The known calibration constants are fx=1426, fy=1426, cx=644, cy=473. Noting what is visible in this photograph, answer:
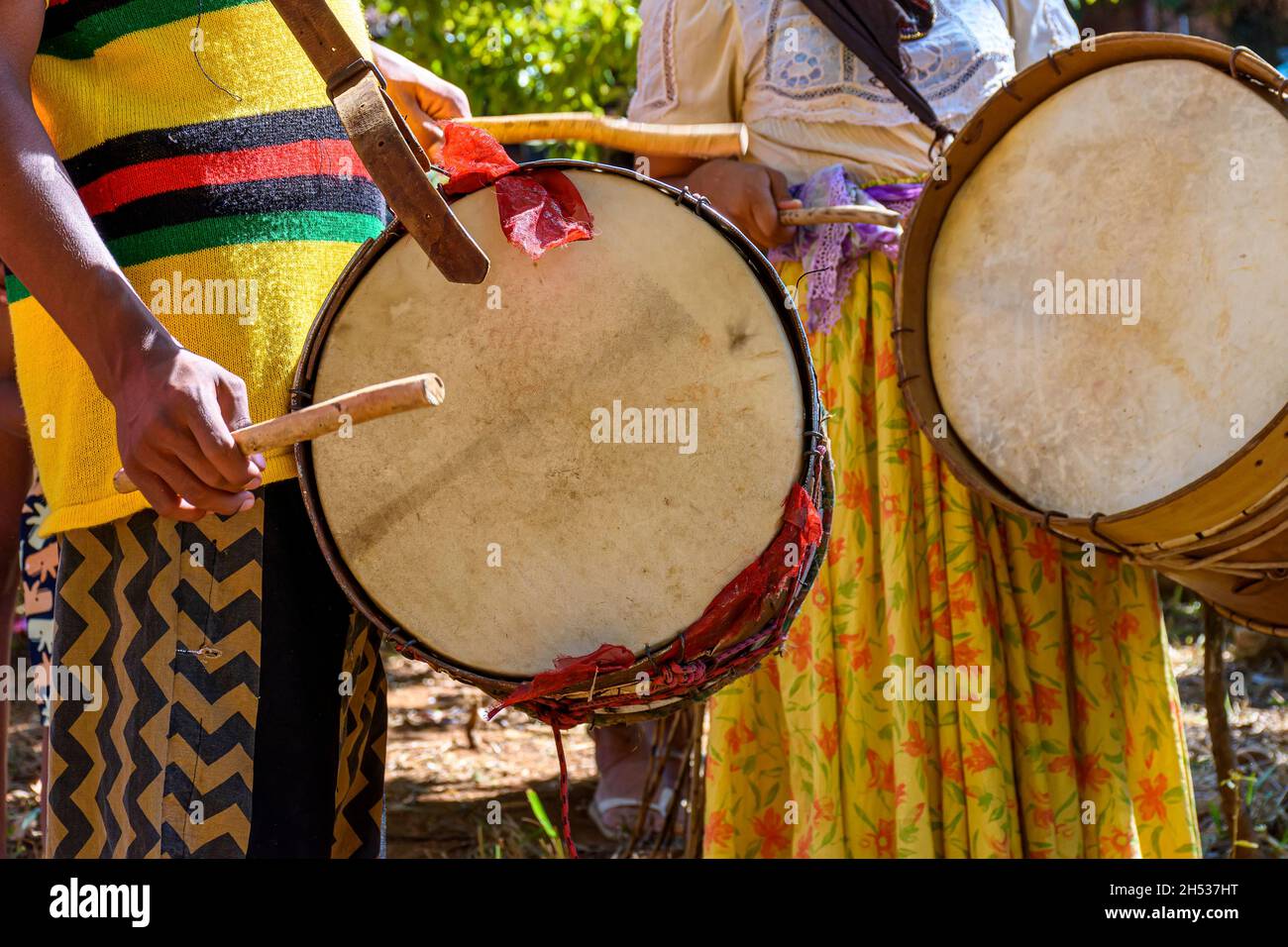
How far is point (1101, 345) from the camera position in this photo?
2170 millimetres

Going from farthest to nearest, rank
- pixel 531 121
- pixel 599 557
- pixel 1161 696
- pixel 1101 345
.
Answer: pixel 1161 696, pixel 1101 345, pixel 531 121, pixel 599 557

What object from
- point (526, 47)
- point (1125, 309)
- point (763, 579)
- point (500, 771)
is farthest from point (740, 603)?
point (526, 47)

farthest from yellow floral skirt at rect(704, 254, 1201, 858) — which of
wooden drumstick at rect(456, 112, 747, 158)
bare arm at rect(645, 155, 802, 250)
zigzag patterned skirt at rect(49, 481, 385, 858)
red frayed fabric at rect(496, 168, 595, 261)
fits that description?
zigzag patterned skirt at rect(49, 481, 385, 858)

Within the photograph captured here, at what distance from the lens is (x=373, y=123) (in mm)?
1447

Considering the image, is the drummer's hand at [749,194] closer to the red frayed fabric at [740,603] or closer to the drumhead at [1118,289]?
the drumhead at [1118,289]

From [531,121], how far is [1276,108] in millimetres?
1030

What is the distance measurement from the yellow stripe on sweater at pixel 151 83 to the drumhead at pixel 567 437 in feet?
0.83

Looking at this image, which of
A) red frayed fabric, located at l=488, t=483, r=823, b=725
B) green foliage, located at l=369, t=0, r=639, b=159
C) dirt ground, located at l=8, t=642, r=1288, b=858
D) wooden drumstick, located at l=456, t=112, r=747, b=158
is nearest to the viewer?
red frayed fabric, located at l=488, t=483, r=823, b=725

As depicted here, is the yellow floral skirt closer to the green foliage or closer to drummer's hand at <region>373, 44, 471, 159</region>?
drummer's hand at <region>373, 44, 471, 159</region>

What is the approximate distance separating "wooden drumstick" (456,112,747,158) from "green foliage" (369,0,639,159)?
2.48m

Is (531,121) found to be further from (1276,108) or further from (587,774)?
(587,774)

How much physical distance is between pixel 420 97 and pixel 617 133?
0.37m

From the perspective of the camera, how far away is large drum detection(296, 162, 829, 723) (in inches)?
63.8
